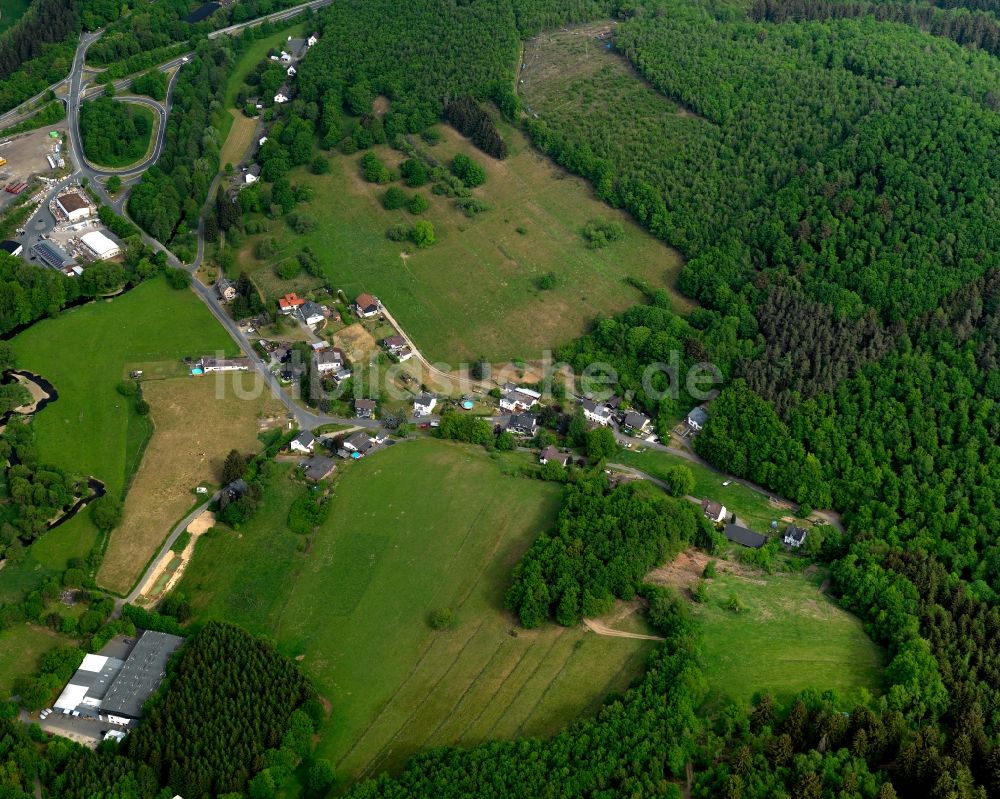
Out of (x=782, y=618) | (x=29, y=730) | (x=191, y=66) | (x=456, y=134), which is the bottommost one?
(x=782, y=618)

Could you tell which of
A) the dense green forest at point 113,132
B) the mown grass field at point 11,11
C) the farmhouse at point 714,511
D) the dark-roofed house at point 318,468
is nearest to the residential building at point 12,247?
the dense green forest at point 113,132

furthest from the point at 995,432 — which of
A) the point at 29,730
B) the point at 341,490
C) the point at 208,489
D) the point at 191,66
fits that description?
the point at 191,66

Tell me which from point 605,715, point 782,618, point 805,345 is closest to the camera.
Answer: point 605,715

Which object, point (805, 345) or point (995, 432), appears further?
point (805, 345)

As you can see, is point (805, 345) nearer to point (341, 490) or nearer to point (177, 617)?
point (341, 490)

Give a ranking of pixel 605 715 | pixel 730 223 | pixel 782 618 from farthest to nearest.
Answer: pixel 730 223 < pixel 782 618 < pixel 605 715

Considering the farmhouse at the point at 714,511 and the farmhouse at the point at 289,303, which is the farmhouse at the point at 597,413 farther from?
the farmhouse at the point at 289,303

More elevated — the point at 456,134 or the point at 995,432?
the point at 456,134
